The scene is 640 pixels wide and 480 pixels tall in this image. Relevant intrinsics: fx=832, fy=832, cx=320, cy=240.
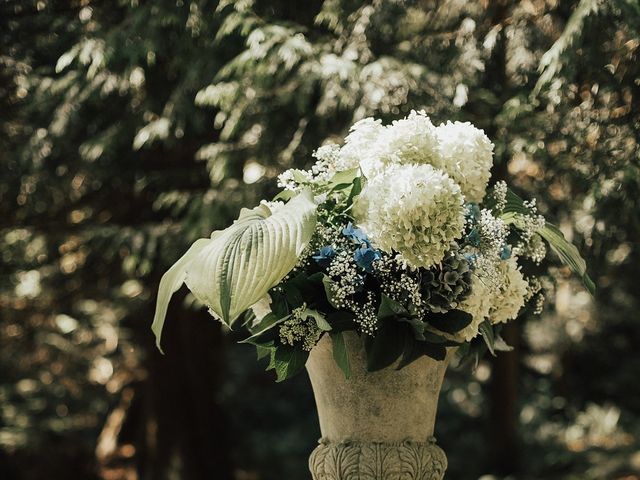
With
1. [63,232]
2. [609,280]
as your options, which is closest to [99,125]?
[63,232]

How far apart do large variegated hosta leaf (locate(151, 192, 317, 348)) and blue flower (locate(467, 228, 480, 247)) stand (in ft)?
1.48

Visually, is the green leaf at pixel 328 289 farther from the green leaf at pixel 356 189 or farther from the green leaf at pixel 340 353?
the green leaf at pixel 356 189

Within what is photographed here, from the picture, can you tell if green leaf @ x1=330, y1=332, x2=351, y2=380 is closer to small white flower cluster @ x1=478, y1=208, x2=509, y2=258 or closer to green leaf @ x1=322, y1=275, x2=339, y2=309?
green leaf @ x1=322, y1=275, x2=339, y2=309

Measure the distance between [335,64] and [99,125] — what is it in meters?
2.48

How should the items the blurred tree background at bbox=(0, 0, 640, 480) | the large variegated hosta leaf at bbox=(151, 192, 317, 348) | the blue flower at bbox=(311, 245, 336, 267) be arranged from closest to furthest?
1. the large variegated hosta leaf at bbox=(151, 192, 317, 348)
2. the blue flower at bbox=(311, 245, 336, 267)
3. the blurred tree background at bbox=(0, 0, 640, 480)

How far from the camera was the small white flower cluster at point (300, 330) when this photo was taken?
7.04 ft

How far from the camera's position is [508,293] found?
7.68 feet

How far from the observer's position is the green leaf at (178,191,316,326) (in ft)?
6.51

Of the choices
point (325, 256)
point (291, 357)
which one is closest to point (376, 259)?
point (325, 256)

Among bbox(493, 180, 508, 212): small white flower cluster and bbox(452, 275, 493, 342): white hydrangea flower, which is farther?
bbox(493, 180, 508, 212): small white flower cluster

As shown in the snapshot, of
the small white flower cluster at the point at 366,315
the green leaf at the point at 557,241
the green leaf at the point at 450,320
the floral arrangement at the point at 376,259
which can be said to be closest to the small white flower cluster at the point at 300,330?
the floral arrangement at the point at 376,259

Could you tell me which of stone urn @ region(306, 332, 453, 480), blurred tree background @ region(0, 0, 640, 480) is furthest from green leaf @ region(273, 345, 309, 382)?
blurred tree background @ region(0, 0, 640, 480)

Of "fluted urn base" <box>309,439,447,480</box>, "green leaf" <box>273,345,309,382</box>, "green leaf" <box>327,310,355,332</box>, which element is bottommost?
"fluted urn base" <box>309,439,447,480</box>

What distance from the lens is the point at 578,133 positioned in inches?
179
